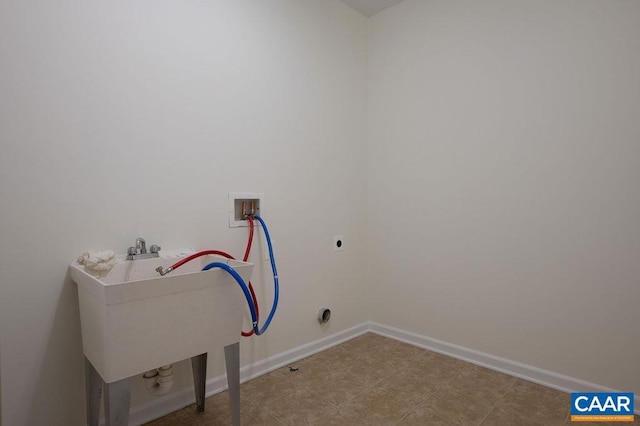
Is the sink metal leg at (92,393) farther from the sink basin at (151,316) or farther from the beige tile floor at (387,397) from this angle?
the beige tile floor at (387,397)

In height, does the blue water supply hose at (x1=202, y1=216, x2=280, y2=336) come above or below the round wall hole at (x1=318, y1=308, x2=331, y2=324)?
above

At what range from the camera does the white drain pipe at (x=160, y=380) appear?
54.6 inches

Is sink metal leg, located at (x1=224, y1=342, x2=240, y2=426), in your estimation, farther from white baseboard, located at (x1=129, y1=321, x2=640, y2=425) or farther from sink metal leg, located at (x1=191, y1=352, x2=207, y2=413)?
white baseboard, located at (x1=129, y1=321, x2=640, y2=425)

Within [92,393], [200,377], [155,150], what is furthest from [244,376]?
[155,150]

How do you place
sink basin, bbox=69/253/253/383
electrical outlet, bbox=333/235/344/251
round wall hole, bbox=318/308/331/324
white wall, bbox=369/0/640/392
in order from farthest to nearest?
electrical outlet, bbox=333/235/344/251 < round wall hole, bbox=318/308/331/324 < white wall, bbox=369/0/640/392 < sink basin, bbox=69/253/253/383

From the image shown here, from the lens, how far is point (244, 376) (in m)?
1.83

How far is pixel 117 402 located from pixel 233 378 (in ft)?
1.30

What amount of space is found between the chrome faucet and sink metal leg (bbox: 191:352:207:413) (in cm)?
49

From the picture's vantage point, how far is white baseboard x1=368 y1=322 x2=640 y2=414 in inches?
66.4

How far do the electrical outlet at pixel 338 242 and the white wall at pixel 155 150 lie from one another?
0.04m

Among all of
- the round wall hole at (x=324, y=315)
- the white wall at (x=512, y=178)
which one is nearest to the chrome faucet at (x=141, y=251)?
the round wall hole at (x=324, y=315)

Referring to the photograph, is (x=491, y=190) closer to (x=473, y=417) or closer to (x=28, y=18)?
(x=473, y=417)

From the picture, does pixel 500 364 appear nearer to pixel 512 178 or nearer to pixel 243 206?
pixel 512 178

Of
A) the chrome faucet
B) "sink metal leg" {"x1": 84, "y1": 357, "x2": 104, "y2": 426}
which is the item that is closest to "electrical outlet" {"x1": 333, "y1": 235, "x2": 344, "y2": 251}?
the chrome faucet
